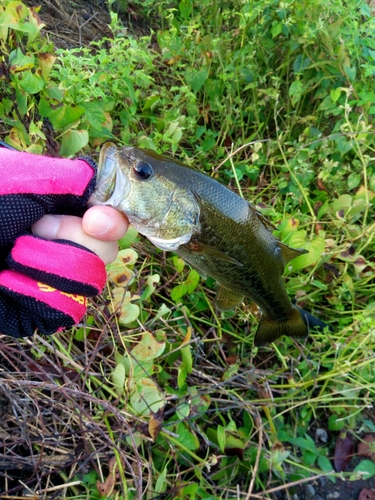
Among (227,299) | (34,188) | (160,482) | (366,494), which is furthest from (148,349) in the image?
(366,494)

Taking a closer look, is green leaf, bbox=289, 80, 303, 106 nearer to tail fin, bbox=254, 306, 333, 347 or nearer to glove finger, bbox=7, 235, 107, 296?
tail fin, bbox=254, 306, 333, 347

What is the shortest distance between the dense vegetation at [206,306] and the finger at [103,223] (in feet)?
1.60

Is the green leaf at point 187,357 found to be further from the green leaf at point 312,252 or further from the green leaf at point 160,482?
the green leaf at point 312,252

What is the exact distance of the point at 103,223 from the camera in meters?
1.21

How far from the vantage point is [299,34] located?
2.73 m

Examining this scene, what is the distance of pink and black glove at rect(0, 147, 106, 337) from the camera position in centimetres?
115

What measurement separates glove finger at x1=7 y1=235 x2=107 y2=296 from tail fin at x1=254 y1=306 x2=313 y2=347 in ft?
3.53

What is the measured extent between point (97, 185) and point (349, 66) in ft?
6.83

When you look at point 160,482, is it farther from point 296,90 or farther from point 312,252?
point 296,90

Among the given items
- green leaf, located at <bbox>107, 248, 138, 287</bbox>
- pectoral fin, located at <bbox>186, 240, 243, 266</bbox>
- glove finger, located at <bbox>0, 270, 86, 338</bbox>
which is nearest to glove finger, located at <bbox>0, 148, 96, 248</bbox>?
glove finger, located at <bbox>0, 270, 86, 338</bbox>

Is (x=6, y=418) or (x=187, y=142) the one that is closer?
(x=6, y=418)

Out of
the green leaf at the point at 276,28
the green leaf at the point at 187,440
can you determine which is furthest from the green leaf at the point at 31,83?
the green leaf at the point at 187,440

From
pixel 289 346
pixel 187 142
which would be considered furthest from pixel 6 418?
pixel 187 142

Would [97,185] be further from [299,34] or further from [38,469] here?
[299,34]
